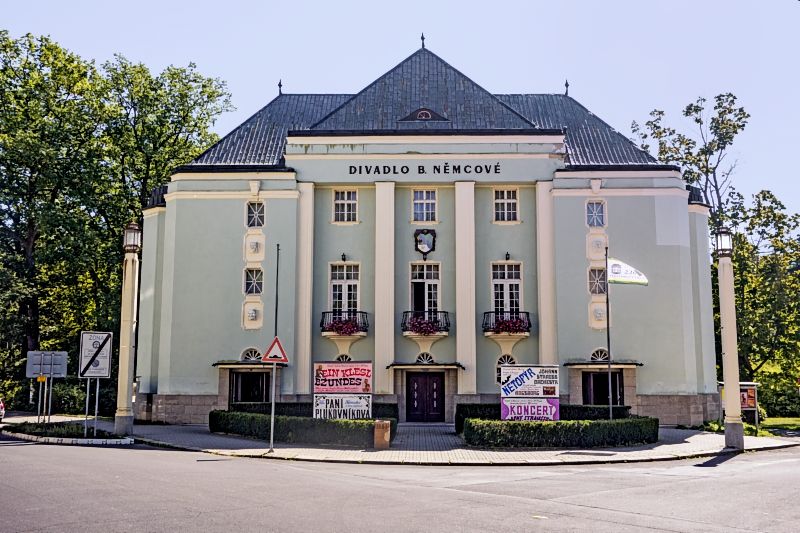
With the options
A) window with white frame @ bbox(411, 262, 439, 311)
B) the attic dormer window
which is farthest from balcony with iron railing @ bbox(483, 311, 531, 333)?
the attic dormer window

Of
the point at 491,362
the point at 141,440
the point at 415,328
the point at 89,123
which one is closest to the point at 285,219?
the point at 415,328

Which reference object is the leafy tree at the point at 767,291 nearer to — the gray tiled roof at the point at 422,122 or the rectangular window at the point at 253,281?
the gray tiled roof at the point at 422,122

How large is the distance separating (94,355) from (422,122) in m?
18.6

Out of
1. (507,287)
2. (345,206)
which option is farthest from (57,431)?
(507,287)

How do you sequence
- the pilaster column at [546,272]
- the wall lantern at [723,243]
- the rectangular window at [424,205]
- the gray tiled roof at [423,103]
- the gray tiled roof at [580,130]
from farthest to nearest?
the gray tiled roof at [580,130] → the gray tiled roof at [423,103] → the rectangular window at [424,205] → the pilaster column at [546,272] → the wall lantern at [723,243]

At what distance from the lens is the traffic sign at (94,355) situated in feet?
79.4

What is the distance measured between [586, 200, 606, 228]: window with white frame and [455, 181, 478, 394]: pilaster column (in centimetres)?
515

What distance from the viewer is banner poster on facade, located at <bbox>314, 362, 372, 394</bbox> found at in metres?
24.7

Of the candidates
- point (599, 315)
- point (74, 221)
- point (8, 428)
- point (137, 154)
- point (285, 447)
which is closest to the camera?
point (285, 447)

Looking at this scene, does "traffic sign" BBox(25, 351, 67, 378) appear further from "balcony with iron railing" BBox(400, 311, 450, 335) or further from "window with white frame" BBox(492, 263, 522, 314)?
"window with white frame" BBox(492, 263, 522, 314)

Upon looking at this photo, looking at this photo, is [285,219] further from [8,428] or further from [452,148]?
[8,428]

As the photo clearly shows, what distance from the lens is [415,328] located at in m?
34.2

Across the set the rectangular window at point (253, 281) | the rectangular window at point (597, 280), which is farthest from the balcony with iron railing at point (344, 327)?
the rectangular window at point (597, 280)

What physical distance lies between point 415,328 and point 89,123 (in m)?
24.1
